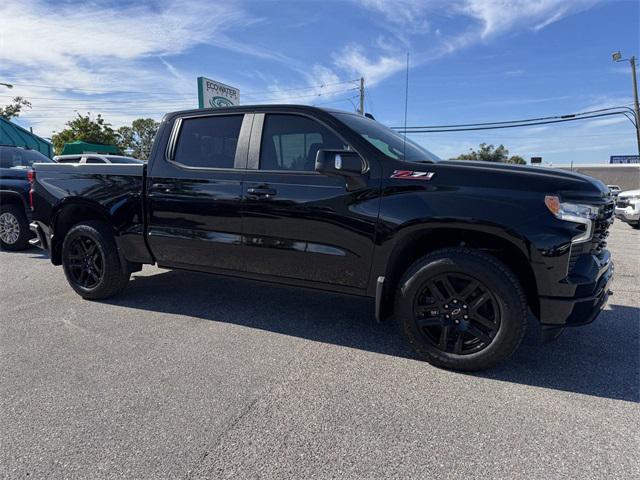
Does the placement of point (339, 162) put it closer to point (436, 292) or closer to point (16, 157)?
point (436, 292)

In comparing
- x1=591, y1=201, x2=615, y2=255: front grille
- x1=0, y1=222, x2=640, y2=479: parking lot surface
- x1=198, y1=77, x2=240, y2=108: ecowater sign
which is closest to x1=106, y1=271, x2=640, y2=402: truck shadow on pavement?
x1=0, y1=222, x2=640, y2=479: parking lot surface

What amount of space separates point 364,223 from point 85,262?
316 centimetres

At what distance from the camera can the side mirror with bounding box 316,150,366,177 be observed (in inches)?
122

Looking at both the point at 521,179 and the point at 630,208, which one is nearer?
the point at 521,179

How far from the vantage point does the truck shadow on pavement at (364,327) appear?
3014 mm

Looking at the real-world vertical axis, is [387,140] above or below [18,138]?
below

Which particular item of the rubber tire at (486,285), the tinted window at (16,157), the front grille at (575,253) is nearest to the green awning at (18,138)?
the tinted window at (16,157)

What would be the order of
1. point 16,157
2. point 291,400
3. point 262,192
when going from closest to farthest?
point 291,400 → point 262,192 → point 16,157

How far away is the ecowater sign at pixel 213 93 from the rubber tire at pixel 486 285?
1393 centimetres

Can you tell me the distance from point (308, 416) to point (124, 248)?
9.47 ft

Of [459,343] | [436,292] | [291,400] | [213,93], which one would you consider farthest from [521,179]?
[213,93]

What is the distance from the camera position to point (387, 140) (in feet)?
12.2

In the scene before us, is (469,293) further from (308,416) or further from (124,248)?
(124,248)

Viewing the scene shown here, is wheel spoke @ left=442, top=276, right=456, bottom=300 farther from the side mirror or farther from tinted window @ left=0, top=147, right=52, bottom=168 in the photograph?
tinted window @ left=0, top=147, right=52, bottom=168
